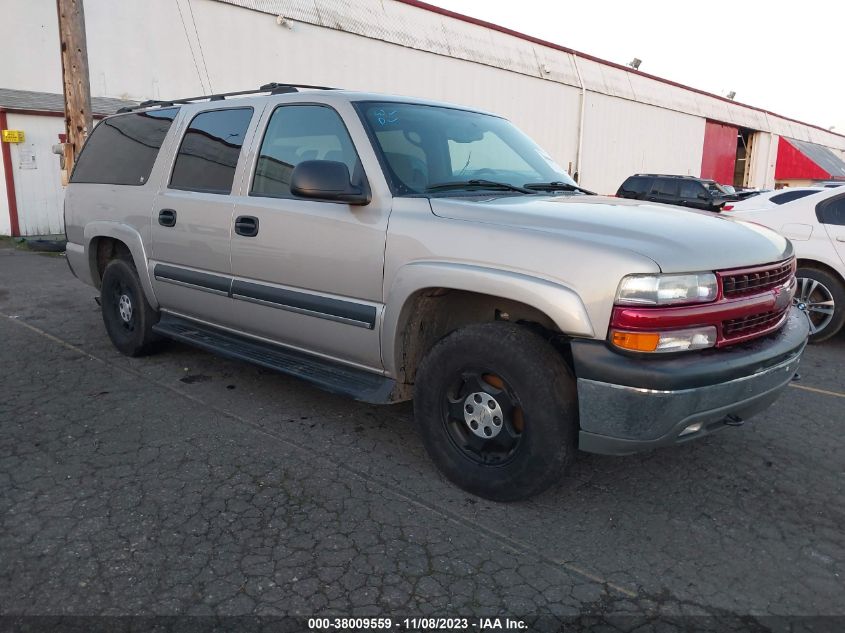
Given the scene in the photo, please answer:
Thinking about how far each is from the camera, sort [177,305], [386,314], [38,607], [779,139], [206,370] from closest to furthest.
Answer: [38,607], [386,314], [177,305], [206,370], [779,139]

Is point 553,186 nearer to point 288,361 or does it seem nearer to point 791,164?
point 288,361

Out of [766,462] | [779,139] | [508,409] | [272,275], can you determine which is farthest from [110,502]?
[779,139]

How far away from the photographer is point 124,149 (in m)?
5.29

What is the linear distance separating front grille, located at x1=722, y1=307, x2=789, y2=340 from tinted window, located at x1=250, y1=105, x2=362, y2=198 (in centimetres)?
201

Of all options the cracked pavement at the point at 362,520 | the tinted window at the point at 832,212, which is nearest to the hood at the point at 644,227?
the cracked pavement at the point at 362,520

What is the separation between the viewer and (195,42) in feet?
49.3

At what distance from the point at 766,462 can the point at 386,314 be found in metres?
2.26

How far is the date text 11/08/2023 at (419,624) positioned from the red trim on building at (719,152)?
34971 millimetres

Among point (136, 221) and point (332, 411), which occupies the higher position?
point (136, 221)

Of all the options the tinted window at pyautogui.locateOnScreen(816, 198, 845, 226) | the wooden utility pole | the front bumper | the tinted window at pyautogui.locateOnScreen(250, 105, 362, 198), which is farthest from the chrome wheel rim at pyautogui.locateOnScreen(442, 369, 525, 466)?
the wooden utility pole

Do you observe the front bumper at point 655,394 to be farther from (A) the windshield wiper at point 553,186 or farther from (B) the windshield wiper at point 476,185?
(A) the windshield wiper at point 553,186

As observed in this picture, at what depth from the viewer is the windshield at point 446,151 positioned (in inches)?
140

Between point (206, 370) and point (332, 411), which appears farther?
point (206, 370)

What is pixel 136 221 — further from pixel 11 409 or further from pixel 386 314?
pixel 386 314
